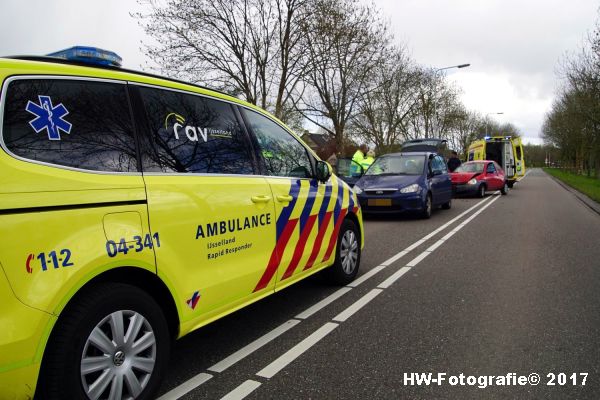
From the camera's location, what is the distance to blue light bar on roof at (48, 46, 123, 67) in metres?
2.60

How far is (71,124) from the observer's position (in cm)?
230

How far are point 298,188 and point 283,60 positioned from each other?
53.5 ft

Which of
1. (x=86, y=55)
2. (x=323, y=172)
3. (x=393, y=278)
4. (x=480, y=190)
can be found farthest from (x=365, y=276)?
(x=480, y=190)

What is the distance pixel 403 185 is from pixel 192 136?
8.29 meters

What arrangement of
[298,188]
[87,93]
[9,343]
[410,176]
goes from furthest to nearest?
[410,176] → [298,188] → [87,93] → [9,343]

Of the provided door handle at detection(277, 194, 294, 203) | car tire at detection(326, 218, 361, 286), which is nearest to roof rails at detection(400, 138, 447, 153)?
car tire at detection(326, 218, 361, 286)

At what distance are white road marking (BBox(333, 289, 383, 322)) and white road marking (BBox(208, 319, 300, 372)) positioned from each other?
0.42 metres

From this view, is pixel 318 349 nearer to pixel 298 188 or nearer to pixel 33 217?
pixel 298 188

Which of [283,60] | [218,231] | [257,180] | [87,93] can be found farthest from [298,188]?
[283,60]

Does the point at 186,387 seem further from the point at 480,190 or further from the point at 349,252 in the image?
the point at 480,190

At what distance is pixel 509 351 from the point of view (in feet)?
11.2

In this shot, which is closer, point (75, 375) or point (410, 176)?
point (75, 375)

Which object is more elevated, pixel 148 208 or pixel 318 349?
pixel 148 208

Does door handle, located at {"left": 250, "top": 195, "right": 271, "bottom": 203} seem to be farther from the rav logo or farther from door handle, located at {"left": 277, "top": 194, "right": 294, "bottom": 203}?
the rav logo
